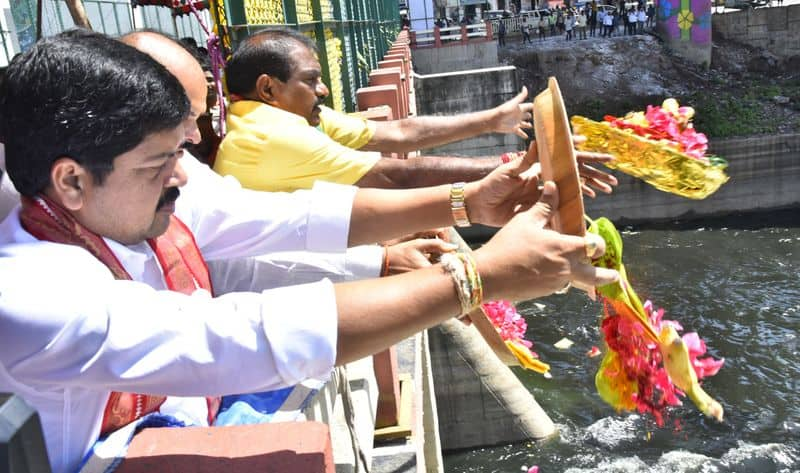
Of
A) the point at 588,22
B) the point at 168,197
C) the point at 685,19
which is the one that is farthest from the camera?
the point at 588,22

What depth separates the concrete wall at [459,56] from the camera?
21.3 meters

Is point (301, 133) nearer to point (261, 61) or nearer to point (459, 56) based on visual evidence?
point (261, 61)

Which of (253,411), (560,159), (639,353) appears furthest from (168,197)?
(639,353)

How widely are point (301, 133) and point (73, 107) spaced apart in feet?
5.19

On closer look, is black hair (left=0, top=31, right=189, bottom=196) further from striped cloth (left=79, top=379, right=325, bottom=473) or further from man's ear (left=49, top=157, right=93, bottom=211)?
striped cloth (left=79, top=379, right=325, bottom=473)

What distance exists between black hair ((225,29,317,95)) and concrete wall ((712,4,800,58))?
24.8m

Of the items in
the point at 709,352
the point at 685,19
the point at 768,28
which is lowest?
the point at 709,352

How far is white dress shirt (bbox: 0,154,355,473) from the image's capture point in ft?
3.72

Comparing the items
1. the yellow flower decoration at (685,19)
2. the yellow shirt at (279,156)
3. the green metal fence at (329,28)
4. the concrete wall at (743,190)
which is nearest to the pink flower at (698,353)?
the yellow shirt at (279,156)

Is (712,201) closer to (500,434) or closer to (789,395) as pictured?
(789,395)

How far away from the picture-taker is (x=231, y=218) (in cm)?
200

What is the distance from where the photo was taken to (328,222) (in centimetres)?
209

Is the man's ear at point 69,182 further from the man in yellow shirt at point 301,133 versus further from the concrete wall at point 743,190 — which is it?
the concrete wall at point 743,190

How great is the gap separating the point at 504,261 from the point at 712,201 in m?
19.0
